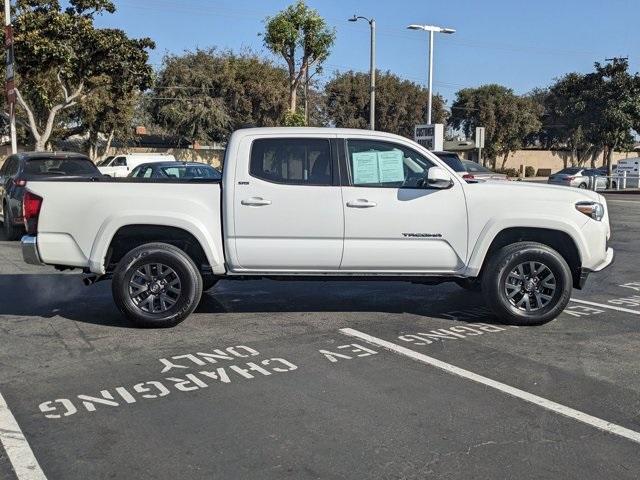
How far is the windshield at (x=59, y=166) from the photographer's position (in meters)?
13.0

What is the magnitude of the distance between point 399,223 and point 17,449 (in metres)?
3.89

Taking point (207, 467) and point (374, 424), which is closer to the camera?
point (207, 467)

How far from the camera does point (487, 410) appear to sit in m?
4.56

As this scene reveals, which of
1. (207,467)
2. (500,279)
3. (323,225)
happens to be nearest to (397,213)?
(323,225)

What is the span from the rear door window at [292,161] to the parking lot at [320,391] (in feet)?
4.81

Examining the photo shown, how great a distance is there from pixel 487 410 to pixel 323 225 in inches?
103

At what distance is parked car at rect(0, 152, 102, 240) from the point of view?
12.8 meters

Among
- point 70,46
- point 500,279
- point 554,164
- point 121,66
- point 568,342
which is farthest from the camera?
point 554,164

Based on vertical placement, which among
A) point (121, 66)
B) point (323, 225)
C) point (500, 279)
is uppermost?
point (121, 66)

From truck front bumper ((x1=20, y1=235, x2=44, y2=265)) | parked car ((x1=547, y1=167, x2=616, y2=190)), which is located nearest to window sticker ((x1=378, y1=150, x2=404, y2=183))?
truck front bumper ((x1=20, y1=235, x2=44, y2=265))

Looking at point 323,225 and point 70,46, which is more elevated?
point 70,46

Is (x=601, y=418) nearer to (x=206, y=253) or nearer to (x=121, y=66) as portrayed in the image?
(x=206, y=253)

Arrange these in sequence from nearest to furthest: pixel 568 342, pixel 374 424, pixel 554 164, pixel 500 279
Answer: pixel 374 424
pixel 568 342
pixel 500 279
pixel 554 164

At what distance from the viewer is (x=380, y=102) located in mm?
60250
